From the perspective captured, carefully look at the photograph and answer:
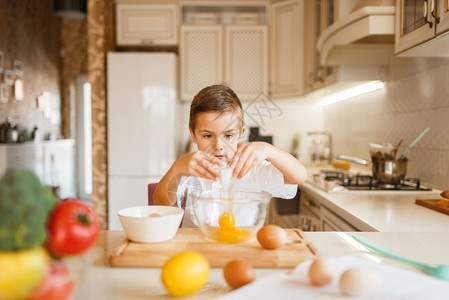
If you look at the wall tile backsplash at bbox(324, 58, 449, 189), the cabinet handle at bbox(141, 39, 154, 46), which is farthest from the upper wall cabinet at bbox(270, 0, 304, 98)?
the cabinet handle at bbox(141, 39, 154, 46)

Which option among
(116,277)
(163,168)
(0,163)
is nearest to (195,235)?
(116,277)

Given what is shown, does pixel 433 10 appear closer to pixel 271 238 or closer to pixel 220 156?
pixel 220 156

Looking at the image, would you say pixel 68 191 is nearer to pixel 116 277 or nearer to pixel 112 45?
pixel 112 45

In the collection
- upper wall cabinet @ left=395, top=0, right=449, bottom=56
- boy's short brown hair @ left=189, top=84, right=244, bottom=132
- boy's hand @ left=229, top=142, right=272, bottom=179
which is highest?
upper wall cabinet @ left=395, top=0, right=449, bottom=56

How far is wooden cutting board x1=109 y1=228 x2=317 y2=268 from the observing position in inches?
30.4

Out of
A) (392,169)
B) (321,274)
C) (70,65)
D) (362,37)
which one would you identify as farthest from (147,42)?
(70,65)

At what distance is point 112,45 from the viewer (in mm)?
3631

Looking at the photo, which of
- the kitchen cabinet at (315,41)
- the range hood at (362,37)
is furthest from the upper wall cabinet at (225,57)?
the range hood at (362,37)

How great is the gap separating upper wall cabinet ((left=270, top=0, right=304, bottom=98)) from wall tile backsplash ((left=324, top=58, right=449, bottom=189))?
26.5 inches

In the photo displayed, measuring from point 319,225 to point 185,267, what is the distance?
1602 millimetres

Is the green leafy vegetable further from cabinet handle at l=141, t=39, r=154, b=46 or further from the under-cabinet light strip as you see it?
cabinet handle at l=141, t=39, r=154, b=46

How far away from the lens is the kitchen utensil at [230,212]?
2.88ft

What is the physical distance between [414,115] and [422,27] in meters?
0.73

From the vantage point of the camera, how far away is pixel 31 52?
594 cm
